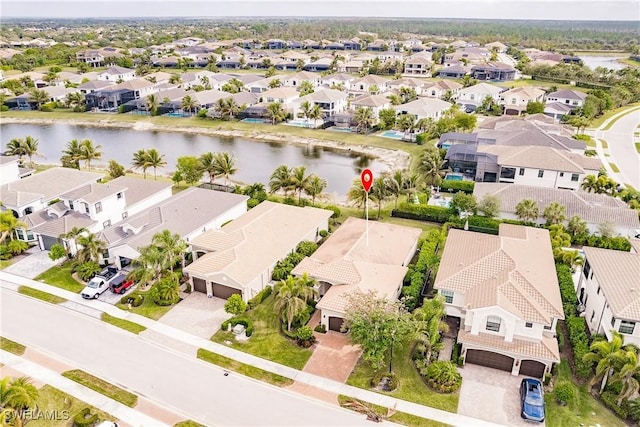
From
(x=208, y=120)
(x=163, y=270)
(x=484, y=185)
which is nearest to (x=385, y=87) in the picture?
(x=208, y=120)

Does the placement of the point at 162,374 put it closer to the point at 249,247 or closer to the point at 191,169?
the point at 249,247

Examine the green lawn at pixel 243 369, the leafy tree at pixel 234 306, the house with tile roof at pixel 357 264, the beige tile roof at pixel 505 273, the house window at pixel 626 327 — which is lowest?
the green lawn at pixel 243 369

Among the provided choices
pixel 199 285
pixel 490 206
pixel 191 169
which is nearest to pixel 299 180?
pixel 191 169

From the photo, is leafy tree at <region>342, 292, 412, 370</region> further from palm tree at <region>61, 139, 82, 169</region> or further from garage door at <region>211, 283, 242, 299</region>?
palm tree at <region>61, 139, 82, 169</region>

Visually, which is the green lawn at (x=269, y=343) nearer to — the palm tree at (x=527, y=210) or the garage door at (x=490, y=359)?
the garage door at (x=490, y=359)

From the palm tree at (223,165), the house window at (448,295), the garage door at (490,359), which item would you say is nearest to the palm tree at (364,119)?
the palm tree at (223,165)

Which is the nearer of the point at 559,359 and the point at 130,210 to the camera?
the point at 559,359

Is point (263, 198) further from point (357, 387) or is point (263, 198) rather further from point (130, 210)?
point (357, 387)
